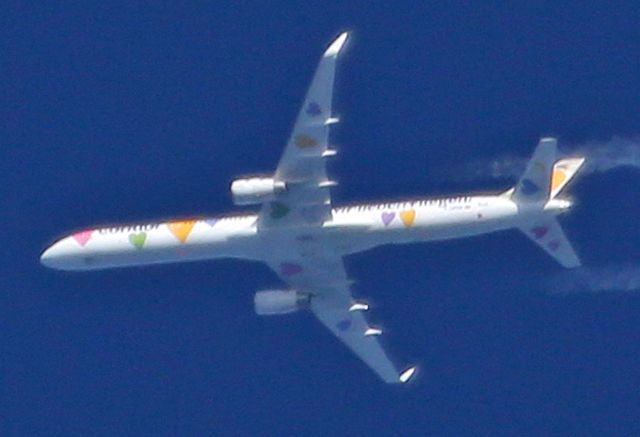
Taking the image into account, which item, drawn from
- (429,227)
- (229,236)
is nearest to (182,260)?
(229,236)

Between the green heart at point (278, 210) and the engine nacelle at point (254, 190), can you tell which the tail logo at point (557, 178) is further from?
A: the engine nacelle at point (254, 190)

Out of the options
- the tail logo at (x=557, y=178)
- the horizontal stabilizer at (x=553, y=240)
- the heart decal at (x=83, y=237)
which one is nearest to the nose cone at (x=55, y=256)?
the heart decal at (x=83, y=237)

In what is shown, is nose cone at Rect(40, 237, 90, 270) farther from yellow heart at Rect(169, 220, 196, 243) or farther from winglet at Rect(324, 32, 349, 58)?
winglet at Rect(324, 32, 349, 58)

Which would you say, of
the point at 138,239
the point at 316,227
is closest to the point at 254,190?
the point at 316,227

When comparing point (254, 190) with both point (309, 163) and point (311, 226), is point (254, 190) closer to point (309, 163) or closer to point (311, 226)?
point (309, 163)

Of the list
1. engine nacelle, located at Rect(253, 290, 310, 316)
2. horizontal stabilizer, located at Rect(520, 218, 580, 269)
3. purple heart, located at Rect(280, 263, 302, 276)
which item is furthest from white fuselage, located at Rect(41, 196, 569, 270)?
engine nacelle, located at Rect(253, 290, 310, 316)

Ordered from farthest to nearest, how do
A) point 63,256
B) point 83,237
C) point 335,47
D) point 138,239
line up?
point 63,256, point 83,237, point 138,239, point 335,47
